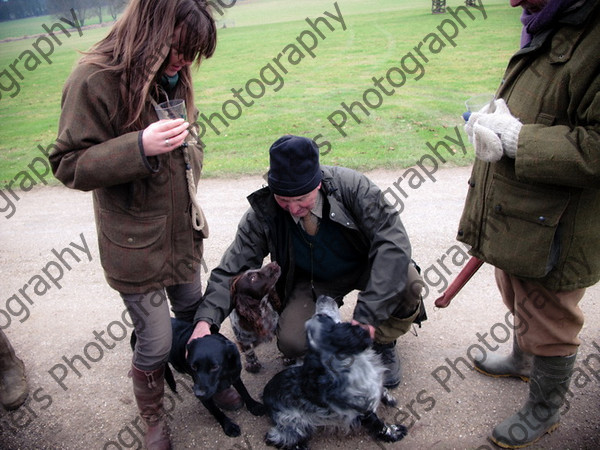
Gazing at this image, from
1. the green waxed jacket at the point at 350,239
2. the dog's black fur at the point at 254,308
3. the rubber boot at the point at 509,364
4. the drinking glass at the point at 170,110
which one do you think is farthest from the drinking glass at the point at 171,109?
the rubber boot at the point at 509,364

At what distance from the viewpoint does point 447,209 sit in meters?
6.13

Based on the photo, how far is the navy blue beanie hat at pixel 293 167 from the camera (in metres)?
2.93

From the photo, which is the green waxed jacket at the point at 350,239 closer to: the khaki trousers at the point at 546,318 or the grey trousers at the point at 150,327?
the grey trousers at the point at 150,327

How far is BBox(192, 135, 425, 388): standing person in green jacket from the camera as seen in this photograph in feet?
10.0

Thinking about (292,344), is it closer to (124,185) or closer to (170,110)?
(124,185)

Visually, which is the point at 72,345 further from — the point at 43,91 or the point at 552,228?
the point at 43,91

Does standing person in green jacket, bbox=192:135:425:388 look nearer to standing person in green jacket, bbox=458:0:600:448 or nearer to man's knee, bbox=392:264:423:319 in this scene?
man's knee, bbox=392:264:423:319

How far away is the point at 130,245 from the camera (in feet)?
9.21

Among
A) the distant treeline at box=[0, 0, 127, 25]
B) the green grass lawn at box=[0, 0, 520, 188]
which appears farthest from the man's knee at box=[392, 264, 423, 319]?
the distant treeline at box=[0, 0, 127, 25]

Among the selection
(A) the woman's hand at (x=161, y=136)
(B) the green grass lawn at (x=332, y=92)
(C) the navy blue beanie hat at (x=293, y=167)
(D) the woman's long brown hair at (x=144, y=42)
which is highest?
(D) the woman's long brown hair at (x=144, y=42)

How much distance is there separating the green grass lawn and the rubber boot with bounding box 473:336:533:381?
310 cm

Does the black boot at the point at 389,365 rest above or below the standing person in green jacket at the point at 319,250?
below

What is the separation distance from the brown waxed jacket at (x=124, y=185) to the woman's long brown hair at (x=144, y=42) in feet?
0.26

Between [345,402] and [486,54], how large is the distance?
56.0ft
